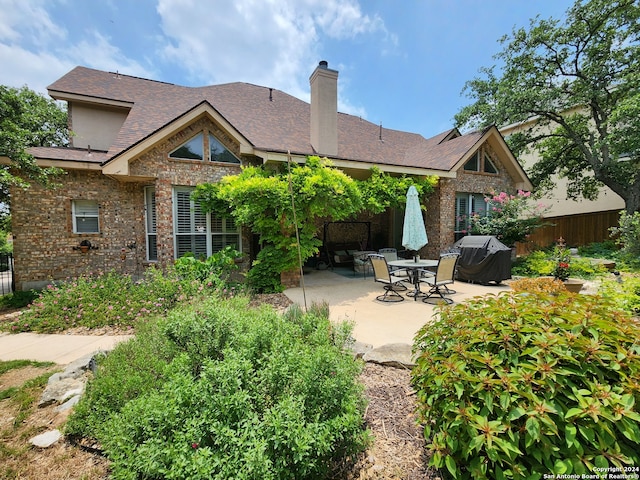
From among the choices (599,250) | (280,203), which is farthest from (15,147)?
(599,250)

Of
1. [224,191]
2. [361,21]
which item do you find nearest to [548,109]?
[361,21]

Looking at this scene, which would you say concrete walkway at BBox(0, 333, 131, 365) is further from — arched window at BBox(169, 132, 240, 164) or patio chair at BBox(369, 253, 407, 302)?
arched window at BBox(169, 132, 240, 164)

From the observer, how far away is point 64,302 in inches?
216

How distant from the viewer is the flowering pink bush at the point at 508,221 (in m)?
10.5

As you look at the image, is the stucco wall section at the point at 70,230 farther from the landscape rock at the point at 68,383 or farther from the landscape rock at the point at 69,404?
the landscape rock at the point at 69,404

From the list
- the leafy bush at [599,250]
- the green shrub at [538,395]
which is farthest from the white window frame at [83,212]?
the leafy bush at [599,250]

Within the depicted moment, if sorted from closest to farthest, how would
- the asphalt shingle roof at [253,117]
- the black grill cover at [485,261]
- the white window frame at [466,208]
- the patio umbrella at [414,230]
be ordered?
the patio umbrella at [414,230]
the black grill cover at [485,261]
the asphalt shingle roof at [253,117]
the white window frame at [466,208]

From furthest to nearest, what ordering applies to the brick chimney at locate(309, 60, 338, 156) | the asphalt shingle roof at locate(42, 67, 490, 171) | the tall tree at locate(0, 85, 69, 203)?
the brick chimney at locate(309, 60, 338, 156) → the asphalt shingle roof at locate(42, 67, 490, 171) → the tall tree at locate(0, 85, 69, 203)

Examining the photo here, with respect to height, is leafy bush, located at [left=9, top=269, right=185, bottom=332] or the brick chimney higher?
the brick chimney

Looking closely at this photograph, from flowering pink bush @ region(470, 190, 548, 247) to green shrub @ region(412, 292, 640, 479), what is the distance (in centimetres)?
1007

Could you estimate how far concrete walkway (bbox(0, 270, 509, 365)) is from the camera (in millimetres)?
4059

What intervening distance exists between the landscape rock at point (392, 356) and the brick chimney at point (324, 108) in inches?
322

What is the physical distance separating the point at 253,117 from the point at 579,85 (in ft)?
48.4

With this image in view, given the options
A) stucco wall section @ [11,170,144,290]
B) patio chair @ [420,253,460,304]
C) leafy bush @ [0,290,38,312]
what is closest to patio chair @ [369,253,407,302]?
patio chair @ [420,253,460,304]
